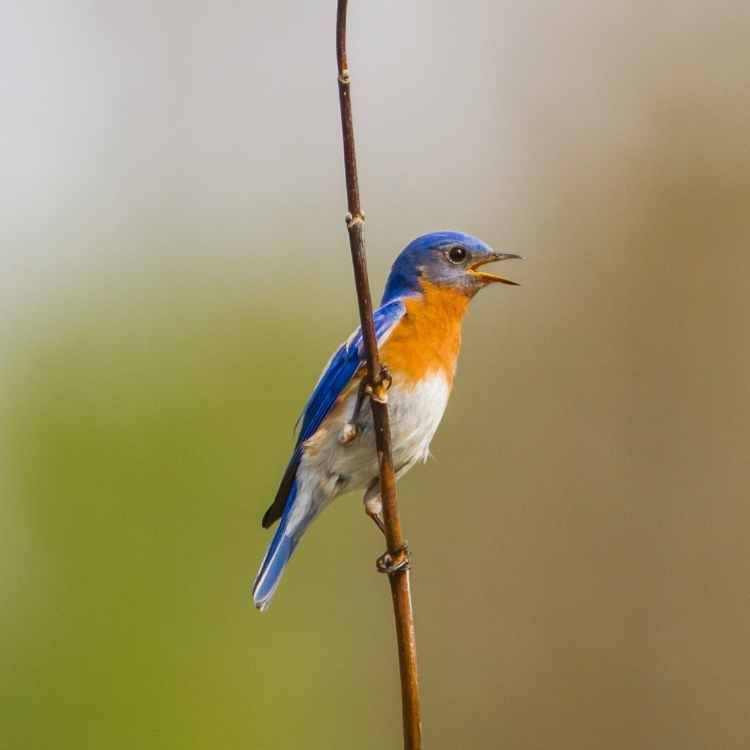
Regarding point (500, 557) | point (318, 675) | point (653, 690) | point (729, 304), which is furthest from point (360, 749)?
point (729, 304)

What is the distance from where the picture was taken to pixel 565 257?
38.9ft

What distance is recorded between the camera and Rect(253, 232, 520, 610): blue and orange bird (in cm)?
440

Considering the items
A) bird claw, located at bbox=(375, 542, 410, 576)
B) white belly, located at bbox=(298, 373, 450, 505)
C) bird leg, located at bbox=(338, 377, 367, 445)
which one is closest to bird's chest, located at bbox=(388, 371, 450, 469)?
white belly, located at bbox=(298, 373, 450, 505)

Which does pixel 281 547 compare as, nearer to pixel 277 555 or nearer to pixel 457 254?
pixel 277 555

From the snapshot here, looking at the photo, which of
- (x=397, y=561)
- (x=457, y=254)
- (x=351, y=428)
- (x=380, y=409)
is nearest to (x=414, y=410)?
(x=351, y=428)

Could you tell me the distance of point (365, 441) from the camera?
14.8 feet

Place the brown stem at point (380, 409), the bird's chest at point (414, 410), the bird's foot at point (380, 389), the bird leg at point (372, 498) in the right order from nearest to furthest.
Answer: the brown stem at point (380, 409) → the bird's foot at point (380, 389) → the bird's chest at point (414, 410) → the bird leg at point (372, 498)

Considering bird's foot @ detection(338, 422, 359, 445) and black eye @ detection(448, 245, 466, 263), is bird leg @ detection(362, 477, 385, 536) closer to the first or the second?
bird's foot @ detection(338, 422, 359, 445)

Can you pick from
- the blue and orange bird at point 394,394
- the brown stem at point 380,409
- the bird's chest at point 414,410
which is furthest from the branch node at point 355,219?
the bird's chest at point 414,410

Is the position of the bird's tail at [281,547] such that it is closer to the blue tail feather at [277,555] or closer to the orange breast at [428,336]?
the blue tail feather at [277,555]

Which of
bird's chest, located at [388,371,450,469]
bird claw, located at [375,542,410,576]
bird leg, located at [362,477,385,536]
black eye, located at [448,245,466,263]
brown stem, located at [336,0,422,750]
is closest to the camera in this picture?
brown stem, located at [336,0,422,750]

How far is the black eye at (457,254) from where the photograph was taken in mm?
4781

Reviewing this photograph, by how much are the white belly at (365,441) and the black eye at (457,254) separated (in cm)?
53

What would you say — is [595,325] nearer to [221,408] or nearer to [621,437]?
[621,437]
